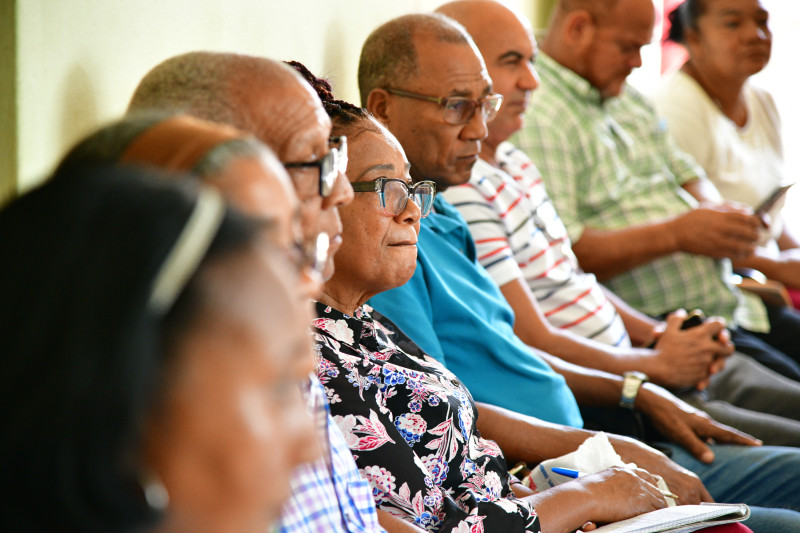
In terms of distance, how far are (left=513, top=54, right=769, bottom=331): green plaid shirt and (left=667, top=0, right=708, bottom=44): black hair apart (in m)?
0.70

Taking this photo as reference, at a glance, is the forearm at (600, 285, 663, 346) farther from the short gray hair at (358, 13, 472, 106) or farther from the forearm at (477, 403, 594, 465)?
the short gray hair at (358, 13, 472, 106)

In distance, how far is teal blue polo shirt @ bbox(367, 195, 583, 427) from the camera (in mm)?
1654

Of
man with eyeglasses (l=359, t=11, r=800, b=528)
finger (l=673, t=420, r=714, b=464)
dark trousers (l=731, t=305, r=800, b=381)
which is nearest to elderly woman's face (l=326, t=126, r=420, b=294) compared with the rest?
man with eyeglasses (l=359, t=11, r=800, b=528)

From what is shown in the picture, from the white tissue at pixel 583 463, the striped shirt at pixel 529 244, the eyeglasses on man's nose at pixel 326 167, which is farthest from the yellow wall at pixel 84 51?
the white tissue at pixel 583 463

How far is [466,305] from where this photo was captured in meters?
1.68

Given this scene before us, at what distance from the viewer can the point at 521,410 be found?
1.75 meters

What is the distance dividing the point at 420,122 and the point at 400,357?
2.22 feet

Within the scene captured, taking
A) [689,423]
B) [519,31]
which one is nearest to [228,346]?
[689,423]

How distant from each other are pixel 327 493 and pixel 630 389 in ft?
4.21

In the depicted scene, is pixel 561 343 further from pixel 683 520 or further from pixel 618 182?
pixel 618 182

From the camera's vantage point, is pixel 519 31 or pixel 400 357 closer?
pixel 400 357

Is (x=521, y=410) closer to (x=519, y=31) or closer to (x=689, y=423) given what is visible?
(x=689, y=423)

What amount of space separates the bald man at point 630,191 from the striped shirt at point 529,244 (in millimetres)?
317

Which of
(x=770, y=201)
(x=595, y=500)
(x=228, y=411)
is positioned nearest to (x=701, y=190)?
(x=770, y=201)
